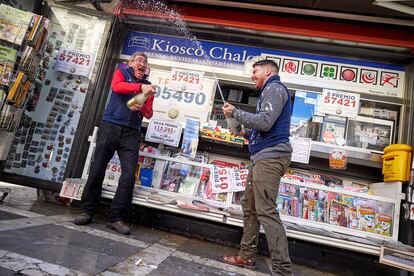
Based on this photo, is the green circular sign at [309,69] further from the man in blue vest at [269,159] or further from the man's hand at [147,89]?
the man's hand at [147,89]

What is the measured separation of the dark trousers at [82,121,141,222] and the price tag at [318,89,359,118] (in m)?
2.86

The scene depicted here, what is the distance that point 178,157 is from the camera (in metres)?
4.36

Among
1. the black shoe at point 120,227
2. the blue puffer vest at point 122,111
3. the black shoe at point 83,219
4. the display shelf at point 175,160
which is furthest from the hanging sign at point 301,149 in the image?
the black shoe at point 83,219

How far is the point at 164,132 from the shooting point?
457cm

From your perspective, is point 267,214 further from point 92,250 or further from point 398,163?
point 398,163

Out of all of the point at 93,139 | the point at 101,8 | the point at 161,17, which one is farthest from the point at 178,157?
the point at 101,8

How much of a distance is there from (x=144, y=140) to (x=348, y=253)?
316cm

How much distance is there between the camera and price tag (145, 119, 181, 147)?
4512 millimetres

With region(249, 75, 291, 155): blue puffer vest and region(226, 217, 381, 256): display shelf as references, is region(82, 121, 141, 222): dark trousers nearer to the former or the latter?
region(226, 217, 381, 256): display shelf

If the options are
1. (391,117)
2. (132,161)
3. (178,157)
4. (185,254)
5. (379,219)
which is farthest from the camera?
(391,117)

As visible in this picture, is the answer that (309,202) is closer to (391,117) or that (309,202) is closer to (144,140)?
(391,117)

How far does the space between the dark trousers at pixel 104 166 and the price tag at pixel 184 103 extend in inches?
53.2

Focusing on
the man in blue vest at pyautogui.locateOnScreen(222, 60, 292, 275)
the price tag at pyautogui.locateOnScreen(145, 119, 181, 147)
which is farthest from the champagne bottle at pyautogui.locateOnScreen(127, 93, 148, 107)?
the price tag at pyautogui.locateOnScreen(145, 119, 181, 147)

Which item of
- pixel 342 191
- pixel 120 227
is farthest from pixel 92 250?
pixel 342 191
